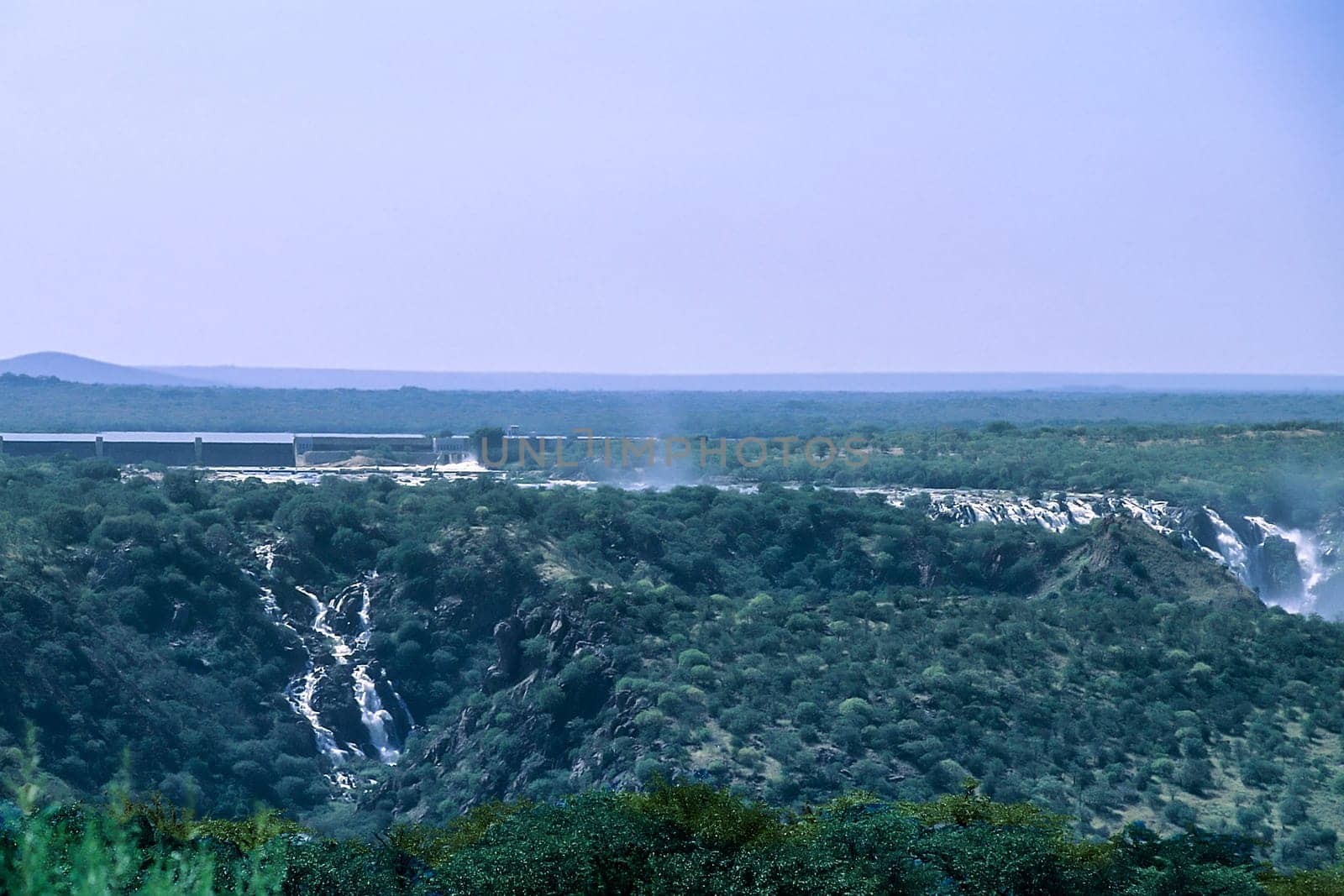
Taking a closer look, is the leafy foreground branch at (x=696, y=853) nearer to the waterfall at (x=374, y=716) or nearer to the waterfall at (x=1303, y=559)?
the waterfall at (x=374, y=716)

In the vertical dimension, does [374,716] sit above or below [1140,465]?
below

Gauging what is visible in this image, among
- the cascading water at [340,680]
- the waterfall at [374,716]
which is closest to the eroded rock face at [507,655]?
the cascading water at [340,680]

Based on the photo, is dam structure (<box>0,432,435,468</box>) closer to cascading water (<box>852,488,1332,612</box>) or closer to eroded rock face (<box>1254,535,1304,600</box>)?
cascading water (<box>852,488,1332,612</box>)

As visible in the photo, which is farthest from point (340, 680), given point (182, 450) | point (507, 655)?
point (182, 450)

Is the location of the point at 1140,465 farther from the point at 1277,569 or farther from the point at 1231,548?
the point at 1277,569

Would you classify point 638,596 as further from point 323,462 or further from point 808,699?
point 323,462
